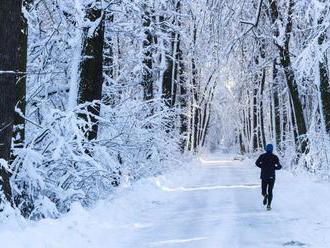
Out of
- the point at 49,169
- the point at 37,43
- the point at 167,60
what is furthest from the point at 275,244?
the point at 167,60

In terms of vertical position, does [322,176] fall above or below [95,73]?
below

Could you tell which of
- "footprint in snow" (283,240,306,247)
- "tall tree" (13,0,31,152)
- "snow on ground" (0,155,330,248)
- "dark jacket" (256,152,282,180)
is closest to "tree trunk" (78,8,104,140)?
"snow on ground" (0,155,330,248)

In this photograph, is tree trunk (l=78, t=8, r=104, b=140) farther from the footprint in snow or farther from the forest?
the footprint in snow

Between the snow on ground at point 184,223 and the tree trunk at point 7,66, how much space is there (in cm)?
117

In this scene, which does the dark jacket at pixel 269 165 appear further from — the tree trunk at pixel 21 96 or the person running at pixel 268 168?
the tree trunk at pixel 21 96

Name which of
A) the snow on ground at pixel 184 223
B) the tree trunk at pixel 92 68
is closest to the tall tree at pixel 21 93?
the snow on ground at pixel 184 223

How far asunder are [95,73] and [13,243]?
7.31 metres

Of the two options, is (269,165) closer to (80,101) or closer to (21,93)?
(80,101)

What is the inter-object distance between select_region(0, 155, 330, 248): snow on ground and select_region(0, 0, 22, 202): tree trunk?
1.17 metres

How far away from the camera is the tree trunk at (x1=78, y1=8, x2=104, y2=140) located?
559 inches

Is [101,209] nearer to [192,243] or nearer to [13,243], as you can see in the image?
[192,243]

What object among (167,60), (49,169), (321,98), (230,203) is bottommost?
(230,203)

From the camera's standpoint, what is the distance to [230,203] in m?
15.8

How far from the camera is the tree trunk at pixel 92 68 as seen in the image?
14.2 m
